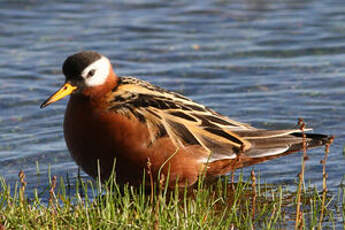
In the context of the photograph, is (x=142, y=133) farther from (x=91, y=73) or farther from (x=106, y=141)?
(x=91, y=73)

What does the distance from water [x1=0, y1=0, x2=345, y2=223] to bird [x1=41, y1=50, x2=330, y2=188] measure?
28.5 inches

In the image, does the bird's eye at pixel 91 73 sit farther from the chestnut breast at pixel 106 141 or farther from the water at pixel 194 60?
the water at pixel 194 60

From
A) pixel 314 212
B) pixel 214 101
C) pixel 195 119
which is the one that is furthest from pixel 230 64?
pixel 314 212

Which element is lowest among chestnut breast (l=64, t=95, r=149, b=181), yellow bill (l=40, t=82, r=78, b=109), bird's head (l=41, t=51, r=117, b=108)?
chestnut breast (l=64, t=95, r=149, b=181)

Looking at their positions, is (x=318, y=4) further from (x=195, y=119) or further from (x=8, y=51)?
(x=195, y=119)

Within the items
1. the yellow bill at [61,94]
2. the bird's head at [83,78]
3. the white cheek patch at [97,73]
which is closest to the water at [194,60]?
the yellow bill at [61,94]

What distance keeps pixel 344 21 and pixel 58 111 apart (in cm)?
631

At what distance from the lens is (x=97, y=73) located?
7.54 m

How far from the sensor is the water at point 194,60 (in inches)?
374

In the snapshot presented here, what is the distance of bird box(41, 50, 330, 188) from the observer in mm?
7254

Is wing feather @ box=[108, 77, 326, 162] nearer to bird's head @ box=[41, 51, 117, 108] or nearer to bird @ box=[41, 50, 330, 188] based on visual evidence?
bird @ box=[41, 50, 330, 188]

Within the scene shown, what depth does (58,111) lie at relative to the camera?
10.8 m

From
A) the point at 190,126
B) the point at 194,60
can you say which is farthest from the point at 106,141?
the point at 194,60

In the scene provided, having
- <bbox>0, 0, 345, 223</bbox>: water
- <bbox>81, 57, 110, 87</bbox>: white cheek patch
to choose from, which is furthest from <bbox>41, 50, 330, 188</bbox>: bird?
<bbox>0, 0, 345, 223</bbox>: water
